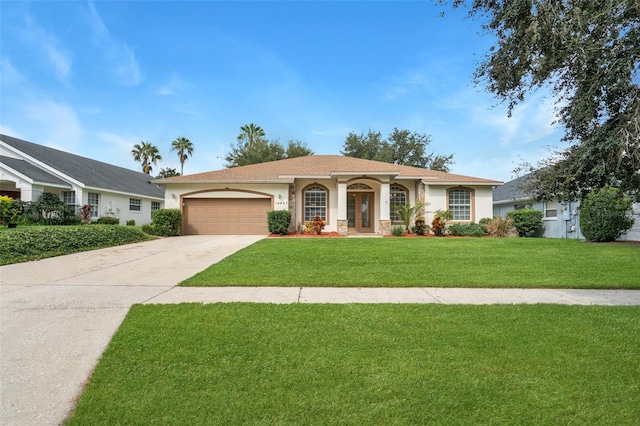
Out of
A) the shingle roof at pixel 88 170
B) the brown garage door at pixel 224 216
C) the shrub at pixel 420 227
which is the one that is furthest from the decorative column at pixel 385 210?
the shingle roof at pixel 88 170

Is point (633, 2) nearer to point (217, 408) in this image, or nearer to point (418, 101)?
point (217, 408)

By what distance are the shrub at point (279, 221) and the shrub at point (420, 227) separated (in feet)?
22.3

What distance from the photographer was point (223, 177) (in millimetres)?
19188

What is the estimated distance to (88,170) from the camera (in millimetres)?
23984

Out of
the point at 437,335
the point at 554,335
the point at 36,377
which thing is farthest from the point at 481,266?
the point at 36,377

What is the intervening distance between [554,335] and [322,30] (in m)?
11.0

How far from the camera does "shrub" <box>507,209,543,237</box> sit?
17594 millimetres

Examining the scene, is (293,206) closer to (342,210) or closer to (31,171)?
(342,210)

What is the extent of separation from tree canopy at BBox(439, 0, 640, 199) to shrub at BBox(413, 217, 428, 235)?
501 inches

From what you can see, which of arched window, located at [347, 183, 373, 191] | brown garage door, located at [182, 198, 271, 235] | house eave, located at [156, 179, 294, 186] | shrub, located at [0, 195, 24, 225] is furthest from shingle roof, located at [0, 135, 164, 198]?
arched window, located at [347, 183, 373, 191]

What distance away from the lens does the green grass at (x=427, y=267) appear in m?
6.77

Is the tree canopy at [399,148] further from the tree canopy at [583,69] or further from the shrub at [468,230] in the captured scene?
the tree canopy at [583,69]

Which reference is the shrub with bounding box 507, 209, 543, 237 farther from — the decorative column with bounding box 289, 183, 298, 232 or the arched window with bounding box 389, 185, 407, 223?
the decorative column with bounding box 289, 183, 298, 232

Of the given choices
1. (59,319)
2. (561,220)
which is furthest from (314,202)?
(59,319)
